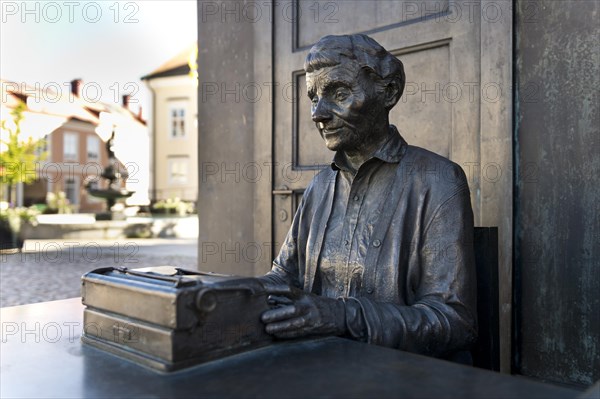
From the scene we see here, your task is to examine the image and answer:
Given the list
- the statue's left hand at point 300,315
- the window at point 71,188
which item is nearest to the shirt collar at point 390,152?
the statue's left hand at point 300,315

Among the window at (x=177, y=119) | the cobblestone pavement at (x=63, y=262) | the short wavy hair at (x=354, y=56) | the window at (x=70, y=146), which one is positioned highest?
the window at (x=177, y=119)

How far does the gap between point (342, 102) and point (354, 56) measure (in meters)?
0.17

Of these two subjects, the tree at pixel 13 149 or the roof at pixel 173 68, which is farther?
the roof at pixel 173 68

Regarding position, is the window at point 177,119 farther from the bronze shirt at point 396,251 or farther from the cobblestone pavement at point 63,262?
the bronze shirt at point 396,251

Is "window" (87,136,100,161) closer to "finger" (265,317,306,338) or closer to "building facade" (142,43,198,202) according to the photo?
"building facade" (142,43,198,202)

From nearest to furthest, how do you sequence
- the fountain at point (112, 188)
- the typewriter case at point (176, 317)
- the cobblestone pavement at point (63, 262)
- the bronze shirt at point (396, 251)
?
the typewriter case at point (176, 317)
the bronze shirt at point (396, 251)
the cobblestone pavement at point (63, 262)
the fountain at point (112, 188)

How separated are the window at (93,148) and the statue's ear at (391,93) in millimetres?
41702

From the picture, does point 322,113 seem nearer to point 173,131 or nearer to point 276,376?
point 276,376

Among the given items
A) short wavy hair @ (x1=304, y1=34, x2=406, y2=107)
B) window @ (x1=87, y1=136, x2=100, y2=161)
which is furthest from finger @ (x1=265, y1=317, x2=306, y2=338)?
window @ (x1=87, y1=136, x2=100, y2=161)

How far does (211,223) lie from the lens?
4.69m

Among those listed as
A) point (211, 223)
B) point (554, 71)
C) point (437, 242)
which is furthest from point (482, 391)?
point (211, 223)

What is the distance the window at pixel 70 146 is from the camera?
39.0 meters

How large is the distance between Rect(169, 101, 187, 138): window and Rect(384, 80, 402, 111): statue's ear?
3264 cm

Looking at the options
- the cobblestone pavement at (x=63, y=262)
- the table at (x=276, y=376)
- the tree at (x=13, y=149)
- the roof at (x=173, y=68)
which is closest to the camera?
the table at (x=276, y=376)
